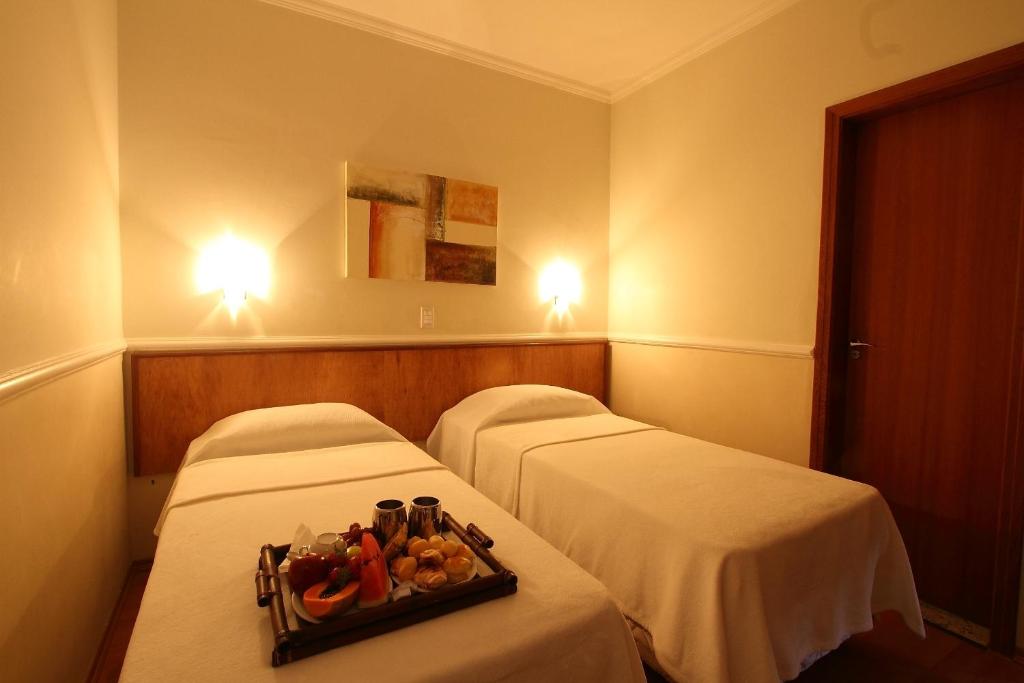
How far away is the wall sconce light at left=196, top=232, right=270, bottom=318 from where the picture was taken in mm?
2357

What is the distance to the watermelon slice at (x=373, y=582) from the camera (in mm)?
1049

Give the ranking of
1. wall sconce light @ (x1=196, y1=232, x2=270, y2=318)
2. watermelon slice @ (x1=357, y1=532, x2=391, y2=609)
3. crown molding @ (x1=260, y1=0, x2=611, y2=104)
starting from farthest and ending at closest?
crown molding @ (x1=260, y1=0, x2=611, y2=104) < wall sconce light @ (x1=196, y1=232, x2=270, y2=318) < watermelon slice @ (x1=357, y1=532, x2=391, y2=609)

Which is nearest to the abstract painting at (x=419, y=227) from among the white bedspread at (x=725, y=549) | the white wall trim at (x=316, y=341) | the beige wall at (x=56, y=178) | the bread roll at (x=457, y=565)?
the white wall trim at (x=316, y=341)

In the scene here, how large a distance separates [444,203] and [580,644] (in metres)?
2.33

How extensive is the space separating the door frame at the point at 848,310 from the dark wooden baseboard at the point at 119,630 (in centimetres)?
278

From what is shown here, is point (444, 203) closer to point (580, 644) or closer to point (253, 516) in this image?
point (253, 516)

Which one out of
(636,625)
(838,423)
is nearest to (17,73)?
(636,625)

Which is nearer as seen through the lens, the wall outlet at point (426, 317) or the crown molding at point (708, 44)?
the crown molding at point (708, 44)

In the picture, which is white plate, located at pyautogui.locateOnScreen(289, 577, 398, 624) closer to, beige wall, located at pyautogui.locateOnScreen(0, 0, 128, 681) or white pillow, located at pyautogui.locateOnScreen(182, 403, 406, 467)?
beige wall, located at pyautogui.locateOnScreen(0, 0, 128, 681)

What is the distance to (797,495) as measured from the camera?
66.3 inches

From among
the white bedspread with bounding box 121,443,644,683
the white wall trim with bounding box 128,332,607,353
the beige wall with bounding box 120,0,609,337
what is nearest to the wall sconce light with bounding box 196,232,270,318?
the beige wall with bounding box 120,0,609,337

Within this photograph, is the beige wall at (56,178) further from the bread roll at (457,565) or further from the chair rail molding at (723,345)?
the chair rail molding at (723,345)

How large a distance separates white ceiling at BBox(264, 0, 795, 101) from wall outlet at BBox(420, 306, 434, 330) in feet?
4.69

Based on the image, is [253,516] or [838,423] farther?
[838,423]
